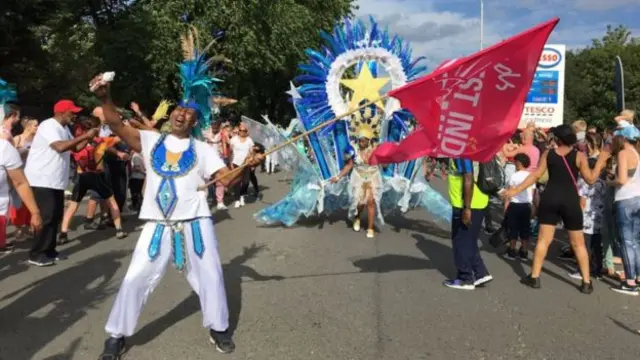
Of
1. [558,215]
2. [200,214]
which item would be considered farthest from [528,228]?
[200,214]

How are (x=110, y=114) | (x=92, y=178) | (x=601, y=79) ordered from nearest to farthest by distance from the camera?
(x=110, y=114) < (x=92, y=178) < (x=601, y=79)

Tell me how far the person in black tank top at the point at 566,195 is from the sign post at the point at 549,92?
11.2 metres

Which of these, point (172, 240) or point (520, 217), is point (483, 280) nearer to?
point (520, 217)

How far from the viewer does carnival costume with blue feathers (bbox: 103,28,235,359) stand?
12.8 ft

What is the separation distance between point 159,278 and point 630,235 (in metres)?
4.56

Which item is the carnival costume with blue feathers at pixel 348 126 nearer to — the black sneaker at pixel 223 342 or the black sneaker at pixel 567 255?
the black sneaker at pixel 567 255

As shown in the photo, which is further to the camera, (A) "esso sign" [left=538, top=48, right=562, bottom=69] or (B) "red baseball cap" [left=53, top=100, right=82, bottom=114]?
(A) "esso sign" [left=538, top=48, right=562, bottom=69]

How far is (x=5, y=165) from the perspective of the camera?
14.6 feet

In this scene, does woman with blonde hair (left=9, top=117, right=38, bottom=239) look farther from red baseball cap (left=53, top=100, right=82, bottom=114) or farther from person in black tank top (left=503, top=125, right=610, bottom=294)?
person in black tank top (left=503, top=125, right=610, bottom=294)

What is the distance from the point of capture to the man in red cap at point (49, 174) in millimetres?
6445

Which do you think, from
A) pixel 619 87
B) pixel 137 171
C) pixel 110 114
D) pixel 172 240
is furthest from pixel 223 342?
pixel 619 87

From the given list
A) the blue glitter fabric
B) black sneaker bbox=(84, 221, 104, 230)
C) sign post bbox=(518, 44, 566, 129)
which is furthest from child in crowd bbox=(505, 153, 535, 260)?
sign post bbox=(518, 44, 566, 129)

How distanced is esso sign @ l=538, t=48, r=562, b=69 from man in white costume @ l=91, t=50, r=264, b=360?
14.6 metres

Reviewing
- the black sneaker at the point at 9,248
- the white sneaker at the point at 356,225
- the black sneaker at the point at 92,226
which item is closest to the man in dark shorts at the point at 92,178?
the black sneaker at the point at 92,226
